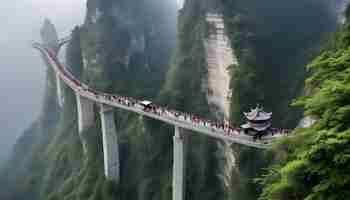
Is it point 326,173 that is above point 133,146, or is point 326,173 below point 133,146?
below

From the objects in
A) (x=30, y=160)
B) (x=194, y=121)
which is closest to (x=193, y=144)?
(x=194, y=121)

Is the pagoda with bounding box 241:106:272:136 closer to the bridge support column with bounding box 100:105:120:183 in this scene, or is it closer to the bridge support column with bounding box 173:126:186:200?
the bridge support column with bounding box 173:126:186:200

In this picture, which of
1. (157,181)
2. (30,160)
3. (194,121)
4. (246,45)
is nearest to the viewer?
(194,121)

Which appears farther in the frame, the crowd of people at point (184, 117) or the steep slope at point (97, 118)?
the steep slope at point (97, 118)

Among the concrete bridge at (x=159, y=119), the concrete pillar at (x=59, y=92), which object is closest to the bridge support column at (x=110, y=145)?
the concrete bridge at (x=159, y=119)

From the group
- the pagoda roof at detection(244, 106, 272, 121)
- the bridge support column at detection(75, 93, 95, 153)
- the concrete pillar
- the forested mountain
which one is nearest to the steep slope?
the forested mountain

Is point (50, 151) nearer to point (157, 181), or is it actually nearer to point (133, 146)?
point (133, 146)

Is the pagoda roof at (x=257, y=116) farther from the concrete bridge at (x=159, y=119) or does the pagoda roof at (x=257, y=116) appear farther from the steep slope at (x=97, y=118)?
the steep slope at (x=97, y=118)
